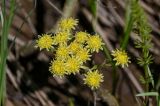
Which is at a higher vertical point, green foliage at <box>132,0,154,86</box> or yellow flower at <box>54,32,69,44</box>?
yellow flower at <box>54,32,69,44</box>

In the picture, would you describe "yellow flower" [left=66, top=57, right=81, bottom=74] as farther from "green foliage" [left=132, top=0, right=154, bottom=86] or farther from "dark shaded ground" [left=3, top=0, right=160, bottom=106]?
"dark shaded ground" [left=3, top=0, right=160, bottom=106]

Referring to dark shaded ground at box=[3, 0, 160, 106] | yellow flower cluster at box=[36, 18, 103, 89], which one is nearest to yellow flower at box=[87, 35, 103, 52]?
yellow flower cluster at box=[36, 18, 103, 89]

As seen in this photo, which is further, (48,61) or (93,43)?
(48,61)

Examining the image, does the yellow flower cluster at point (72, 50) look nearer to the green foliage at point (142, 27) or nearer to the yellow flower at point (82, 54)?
the yellow flower at point (82, 54)

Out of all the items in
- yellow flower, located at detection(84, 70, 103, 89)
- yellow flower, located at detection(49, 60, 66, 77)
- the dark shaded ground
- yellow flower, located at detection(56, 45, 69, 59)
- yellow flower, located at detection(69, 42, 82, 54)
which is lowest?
yellow flower, located at detection(84, 70, 103, 89)

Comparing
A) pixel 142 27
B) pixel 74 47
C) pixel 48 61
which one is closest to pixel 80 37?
pixel 74 47

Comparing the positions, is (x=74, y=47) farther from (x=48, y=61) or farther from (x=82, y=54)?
(x=48, y=61)

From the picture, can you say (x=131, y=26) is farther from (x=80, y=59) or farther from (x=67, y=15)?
(x=67, y=15)
